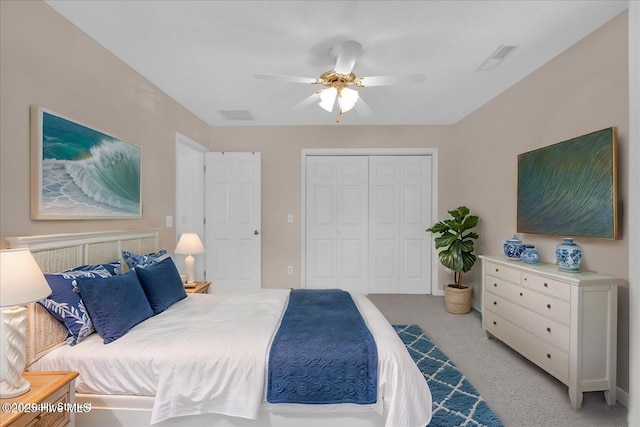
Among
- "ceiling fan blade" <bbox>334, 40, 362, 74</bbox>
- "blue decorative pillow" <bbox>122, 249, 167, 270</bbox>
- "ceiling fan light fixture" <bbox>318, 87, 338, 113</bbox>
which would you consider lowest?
"blue decorative pillow" <bbox>122, 249, 167, 270</bbox>

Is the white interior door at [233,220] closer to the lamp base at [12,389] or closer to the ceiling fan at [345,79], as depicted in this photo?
the ceiling fan at [345,79]

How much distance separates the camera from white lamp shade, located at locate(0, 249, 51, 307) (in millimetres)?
1343

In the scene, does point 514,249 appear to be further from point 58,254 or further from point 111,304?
point 58,254

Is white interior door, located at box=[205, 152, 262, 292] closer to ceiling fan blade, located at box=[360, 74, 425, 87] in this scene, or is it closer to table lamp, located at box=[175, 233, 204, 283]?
table lamp, located at box=[175, 233, 204, 283]

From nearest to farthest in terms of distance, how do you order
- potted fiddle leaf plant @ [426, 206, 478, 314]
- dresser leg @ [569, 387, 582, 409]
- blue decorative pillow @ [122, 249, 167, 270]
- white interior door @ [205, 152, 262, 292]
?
dresser leg @ [569, 387, 582, 409] < blue decorative pillow @ [122, 249, 167, 270] < potted fiddle leaf plant @ [426, 206, 478, 314] < white interior door @ [205, 152, 262, 292]

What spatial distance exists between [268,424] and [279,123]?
3.70 m

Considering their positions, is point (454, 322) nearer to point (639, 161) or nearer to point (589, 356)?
point (589, 356)

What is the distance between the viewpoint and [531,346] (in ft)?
8.01

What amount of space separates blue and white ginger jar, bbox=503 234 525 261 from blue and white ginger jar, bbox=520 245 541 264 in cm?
11

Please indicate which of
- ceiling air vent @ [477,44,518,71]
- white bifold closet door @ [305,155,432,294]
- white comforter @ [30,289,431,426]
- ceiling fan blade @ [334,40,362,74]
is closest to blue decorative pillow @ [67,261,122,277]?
white comforter @ [30,289,431,426]

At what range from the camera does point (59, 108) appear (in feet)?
6.71

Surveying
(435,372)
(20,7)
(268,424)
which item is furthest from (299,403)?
Result: (20,7)

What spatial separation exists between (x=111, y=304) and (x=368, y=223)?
11.2 feet

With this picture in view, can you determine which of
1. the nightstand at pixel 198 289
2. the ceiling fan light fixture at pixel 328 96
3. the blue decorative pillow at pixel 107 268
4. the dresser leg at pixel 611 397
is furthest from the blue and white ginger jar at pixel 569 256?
the blue decorative pillow at pixel 107 268
